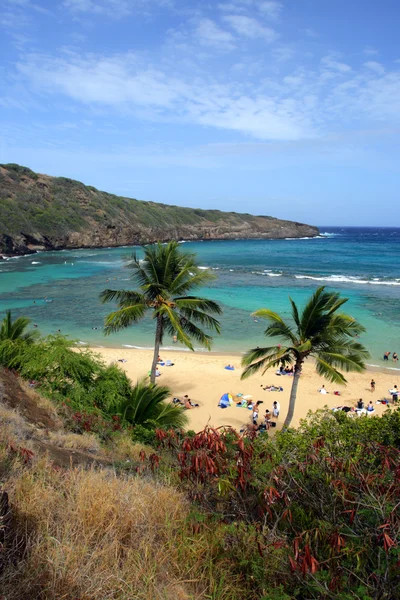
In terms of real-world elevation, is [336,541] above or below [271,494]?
below

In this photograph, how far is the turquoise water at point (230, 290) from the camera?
2938 centimetres

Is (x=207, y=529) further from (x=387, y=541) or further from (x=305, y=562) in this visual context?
(x=387, y=541)

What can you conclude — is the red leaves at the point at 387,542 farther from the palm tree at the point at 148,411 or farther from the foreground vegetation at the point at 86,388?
the palm tree at the point at 148,411

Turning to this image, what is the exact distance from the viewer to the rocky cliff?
3066 inches

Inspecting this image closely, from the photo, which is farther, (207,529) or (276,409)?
(276,409)

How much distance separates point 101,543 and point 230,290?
43565mm

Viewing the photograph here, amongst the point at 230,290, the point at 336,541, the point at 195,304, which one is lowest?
the point at 230,290

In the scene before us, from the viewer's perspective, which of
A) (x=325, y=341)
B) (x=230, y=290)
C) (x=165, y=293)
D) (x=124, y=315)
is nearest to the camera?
(x=325, y=341)

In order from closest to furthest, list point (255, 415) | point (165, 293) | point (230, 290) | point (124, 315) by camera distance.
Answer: point (124, 315) → point (165, 293) → point (255, 415) → point (230, 290)

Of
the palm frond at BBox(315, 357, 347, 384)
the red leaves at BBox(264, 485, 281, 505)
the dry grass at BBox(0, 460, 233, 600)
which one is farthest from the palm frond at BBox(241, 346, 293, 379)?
the red leaves at BBox(264, 485, 281, 505)

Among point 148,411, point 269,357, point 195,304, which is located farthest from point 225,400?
point 148,411

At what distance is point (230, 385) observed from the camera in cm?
2062

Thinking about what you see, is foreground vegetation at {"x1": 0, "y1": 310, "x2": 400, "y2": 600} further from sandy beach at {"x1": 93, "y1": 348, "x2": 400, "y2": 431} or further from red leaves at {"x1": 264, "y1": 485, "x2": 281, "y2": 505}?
sandy beach at {"x1": 93, "y1": 348, "x2": 400, "y2": 431}

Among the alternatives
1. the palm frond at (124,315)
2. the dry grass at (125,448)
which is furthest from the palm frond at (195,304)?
the dry grass at (125,448)
